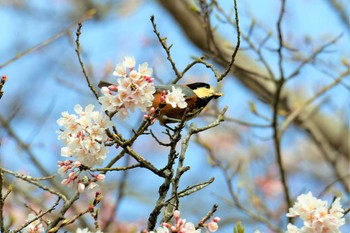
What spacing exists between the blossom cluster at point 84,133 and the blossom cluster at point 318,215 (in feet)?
2.02

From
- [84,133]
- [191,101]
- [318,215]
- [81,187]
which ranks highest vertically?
[191,101]

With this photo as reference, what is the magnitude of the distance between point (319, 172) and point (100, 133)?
634cm

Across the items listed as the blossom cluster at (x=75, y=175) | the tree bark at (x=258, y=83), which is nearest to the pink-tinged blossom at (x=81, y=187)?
the blossom cluster at (x=75, y=175)

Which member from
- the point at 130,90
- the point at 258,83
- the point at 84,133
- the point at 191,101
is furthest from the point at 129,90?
the point at 258,83

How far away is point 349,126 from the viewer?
546cm

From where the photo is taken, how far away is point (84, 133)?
1.66m

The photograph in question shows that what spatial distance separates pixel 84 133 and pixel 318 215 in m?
0.72

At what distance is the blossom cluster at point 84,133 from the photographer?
64.9 inches

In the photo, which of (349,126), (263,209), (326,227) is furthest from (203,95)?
(349,126)

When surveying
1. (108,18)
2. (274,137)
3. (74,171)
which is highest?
(108,18)

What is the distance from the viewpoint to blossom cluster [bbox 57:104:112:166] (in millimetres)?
1647

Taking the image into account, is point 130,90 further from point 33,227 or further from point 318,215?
point 318,215

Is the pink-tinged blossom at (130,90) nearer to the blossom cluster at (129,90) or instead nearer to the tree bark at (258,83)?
the blossom cluster at (129,90)

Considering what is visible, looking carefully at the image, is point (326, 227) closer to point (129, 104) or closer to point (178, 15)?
point (129, 104)
